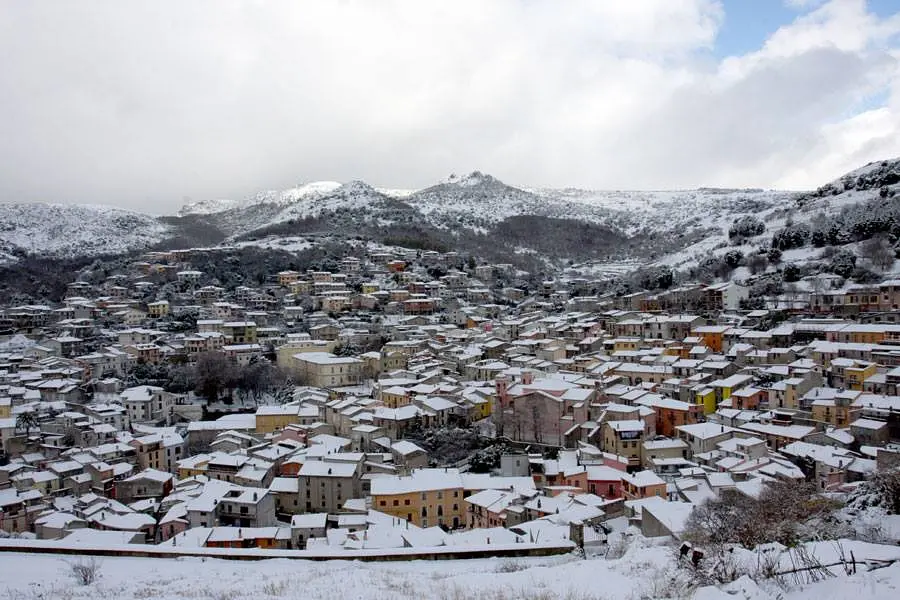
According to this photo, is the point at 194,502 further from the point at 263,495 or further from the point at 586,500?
the point at 586,500

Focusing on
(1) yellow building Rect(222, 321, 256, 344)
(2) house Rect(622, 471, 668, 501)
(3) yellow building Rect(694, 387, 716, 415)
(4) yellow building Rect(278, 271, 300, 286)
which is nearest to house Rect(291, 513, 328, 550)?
(2) house Rect(622, 471, 668, 501)

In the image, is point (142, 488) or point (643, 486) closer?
point (643, 486)

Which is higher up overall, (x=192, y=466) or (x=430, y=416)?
(x=430, y=416)

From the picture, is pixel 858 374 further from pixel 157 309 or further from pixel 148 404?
pixel 157 309

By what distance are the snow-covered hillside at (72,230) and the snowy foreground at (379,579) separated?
2771 inches

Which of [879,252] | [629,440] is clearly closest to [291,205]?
[879,252]

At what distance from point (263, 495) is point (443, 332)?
2120 cm

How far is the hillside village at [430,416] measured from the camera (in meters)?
17.5

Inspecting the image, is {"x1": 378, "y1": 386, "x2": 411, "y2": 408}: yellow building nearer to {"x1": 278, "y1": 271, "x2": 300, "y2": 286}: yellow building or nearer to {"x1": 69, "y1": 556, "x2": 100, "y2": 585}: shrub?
{"x1": 69, "y1": 556, "x2": 100, "y2": 585}: shrub

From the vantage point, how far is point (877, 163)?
53.6 meters

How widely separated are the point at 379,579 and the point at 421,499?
39.3 ft

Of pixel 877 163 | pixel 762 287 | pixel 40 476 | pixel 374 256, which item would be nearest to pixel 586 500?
pixel 40 476

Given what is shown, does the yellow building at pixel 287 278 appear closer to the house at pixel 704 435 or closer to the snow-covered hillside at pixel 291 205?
the house at pixel 704 435

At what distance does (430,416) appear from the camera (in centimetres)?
2628
